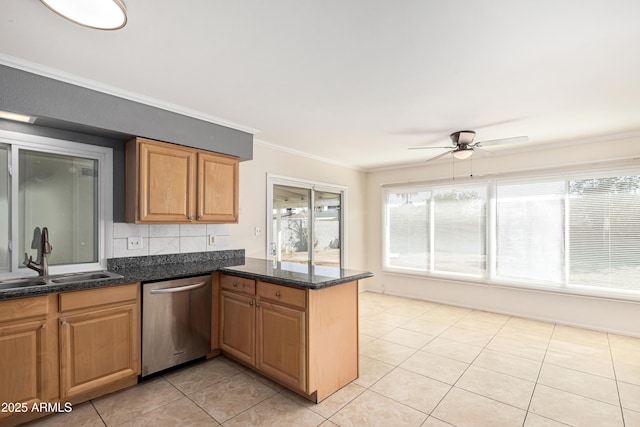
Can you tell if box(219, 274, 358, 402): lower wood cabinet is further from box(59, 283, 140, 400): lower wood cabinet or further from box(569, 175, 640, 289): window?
box(569, 175, 640, 289): window

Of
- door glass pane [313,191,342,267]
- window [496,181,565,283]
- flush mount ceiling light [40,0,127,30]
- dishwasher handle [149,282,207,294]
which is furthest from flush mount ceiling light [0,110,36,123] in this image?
window [496,181,565,283]

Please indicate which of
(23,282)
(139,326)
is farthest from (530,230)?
(23,282)

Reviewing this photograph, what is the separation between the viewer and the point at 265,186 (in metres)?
4.17

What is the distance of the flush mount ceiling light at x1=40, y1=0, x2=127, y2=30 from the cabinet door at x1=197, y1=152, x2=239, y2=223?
162 centimetres

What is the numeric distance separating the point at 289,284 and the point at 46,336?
161 centimetres

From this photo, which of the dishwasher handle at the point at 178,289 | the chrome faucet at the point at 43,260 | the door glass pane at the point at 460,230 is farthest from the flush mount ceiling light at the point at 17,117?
the door glass pane at the point at 460,230

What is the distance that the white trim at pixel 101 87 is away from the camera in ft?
6.87

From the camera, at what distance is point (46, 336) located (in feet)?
6.71

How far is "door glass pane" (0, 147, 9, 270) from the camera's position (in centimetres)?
239

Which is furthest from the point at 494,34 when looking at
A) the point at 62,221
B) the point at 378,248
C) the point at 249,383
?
the point at 378,248

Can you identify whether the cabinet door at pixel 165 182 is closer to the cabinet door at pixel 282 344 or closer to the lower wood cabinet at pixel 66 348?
the lower wood cabinet at pixel 66 348

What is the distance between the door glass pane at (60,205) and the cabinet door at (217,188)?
0.91 m

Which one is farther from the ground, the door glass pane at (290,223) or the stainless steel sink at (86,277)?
the door glass pane at (290,223)

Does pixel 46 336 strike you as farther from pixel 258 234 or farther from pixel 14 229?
pixel 258 234
